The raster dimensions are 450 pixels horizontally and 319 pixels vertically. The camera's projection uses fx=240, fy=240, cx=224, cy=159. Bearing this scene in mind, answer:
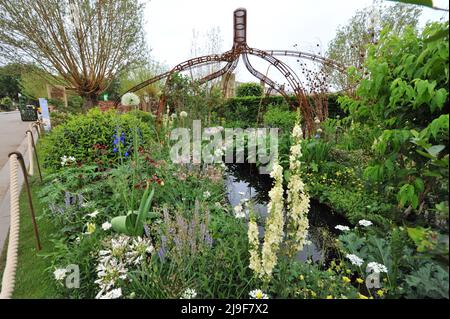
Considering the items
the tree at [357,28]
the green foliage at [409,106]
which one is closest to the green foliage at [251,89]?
the tree at [357,28]

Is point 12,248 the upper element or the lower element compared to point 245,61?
lower

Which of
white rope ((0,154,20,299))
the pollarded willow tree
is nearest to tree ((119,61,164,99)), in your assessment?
the pollarded willow tree

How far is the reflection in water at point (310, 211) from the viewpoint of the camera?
2549mm

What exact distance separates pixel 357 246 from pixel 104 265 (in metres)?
2.05

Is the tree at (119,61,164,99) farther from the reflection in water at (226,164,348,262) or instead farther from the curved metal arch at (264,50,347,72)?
the reflection in water at (226,164,348,262)

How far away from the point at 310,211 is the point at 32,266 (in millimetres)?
3288

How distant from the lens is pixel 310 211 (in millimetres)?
3512

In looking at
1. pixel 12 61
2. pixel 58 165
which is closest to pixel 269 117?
pixel 58 165

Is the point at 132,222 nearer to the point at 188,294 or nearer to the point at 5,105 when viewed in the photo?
the point at 188,294

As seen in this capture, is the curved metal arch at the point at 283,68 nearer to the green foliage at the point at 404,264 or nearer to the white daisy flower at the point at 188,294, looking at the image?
the green foliage at the point at 404,264

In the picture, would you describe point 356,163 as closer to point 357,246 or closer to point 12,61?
point 357,246

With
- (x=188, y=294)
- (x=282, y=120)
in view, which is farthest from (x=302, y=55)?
(x=188, y=294)

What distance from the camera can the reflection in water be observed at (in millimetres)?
2549

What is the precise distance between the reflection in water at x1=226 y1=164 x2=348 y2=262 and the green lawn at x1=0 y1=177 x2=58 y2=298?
77.5 inches
